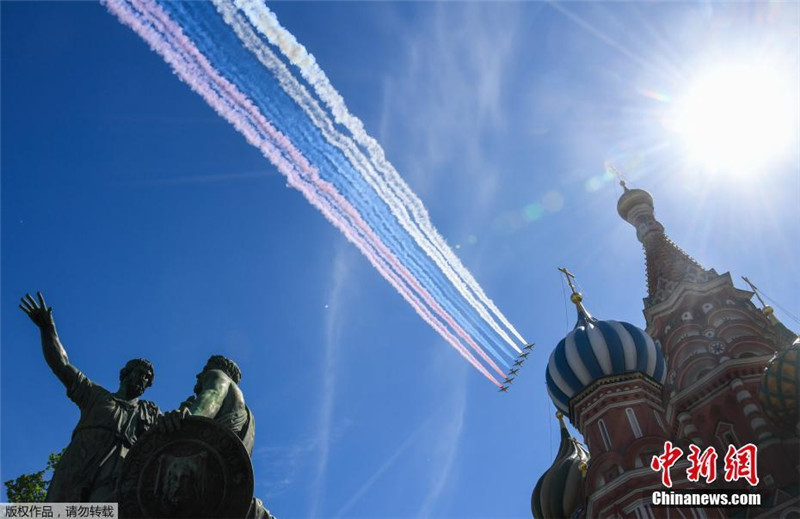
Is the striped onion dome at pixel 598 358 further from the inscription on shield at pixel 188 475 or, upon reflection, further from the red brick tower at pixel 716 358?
the inscription on shield at pixel 188 475

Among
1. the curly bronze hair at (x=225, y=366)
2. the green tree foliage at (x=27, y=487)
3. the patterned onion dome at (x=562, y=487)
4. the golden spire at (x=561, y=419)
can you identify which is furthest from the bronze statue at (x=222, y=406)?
the golden spire at (x=561, y=419)

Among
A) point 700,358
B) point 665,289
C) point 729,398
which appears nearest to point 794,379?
point 729,398

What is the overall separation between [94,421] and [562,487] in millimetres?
22872

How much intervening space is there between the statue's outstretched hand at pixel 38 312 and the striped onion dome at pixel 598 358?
20.2 meters

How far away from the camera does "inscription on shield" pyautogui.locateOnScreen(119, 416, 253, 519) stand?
543cm

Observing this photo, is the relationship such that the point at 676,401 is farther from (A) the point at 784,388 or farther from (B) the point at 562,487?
(A) the point at 784,388

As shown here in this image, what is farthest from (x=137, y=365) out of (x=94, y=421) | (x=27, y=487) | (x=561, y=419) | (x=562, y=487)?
(x=561, y=419)

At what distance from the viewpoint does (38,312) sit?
639 centimetres

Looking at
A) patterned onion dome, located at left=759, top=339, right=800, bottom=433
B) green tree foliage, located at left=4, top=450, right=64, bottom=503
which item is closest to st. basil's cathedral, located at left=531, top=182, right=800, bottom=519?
patterned onion dome, located at left=759, top=339, right=800, bottom=433

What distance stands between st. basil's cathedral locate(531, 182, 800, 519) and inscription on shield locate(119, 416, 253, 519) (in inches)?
668

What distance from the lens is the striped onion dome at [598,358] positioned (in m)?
23.3

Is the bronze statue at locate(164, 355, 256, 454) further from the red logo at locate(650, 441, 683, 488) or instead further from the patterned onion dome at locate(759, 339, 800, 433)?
the patterned onion dome at locate(759, 339, 800, 433)

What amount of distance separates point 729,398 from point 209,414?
22666 mm

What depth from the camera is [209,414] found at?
605cm
